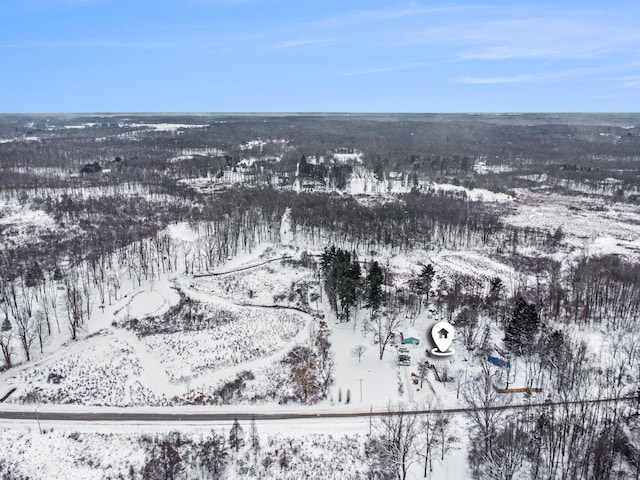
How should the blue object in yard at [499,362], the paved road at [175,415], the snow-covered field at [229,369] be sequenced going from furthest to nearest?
the blue object in yard at [499,362], the paved road at [175,415], the snow-covered field at [229,369]

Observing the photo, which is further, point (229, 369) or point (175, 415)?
point (229, 369)

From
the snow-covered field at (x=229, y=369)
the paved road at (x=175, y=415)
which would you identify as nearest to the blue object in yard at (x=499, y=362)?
the snow-covered field at (x=229, y=369)

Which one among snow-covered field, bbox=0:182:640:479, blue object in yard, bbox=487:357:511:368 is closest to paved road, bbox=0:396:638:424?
snow-covered field, bbox=0:182:640:479

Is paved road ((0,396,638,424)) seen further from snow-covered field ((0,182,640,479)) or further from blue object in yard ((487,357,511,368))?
blue object in yard ((487,357,511,368))

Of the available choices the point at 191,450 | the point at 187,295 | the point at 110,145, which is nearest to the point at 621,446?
the point at 191,450

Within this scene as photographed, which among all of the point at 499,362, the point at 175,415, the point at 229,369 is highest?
the point at 499,362

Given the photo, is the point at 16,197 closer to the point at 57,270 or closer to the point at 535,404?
the point at 57,270

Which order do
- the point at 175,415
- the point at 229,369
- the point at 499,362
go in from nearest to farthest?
the point at 175,415 < the point at 499,362 < the point at 229,369

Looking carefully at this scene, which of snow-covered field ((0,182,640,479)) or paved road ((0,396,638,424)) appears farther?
paved road ((0,396,638,424))

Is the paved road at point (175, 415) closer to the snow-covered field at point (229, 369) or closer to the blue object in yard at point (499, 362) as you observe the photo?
the snow-covered field at point (229, 369)

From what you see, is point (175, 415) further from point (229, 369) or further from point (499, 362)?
point (499, 362)

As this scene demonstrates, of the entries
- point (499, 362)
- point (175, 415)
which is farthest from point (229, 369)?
point (499, 362)

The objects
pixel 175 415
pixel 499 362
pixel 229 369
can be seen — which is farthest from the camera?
pixel 229 369
